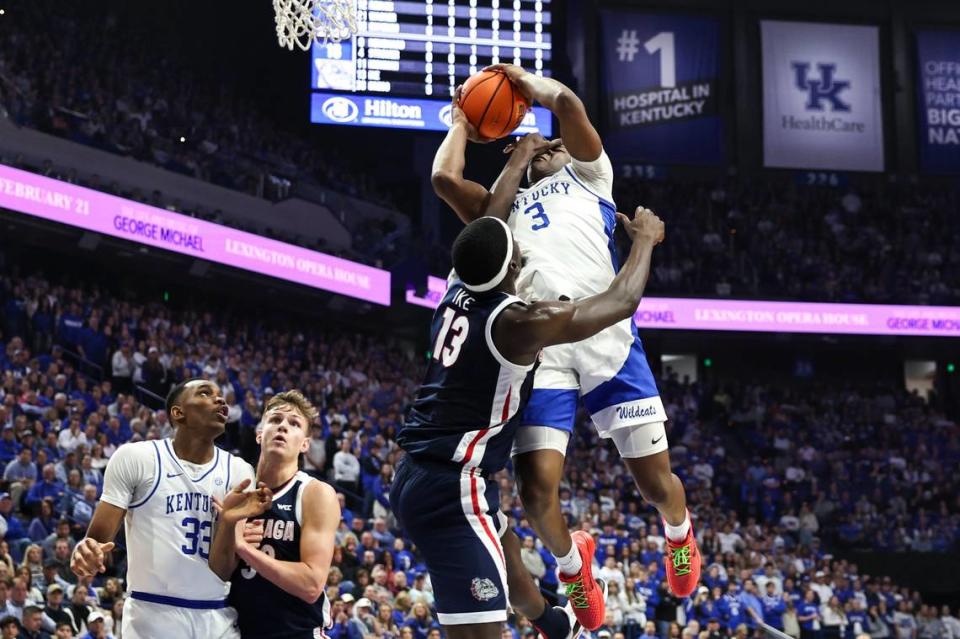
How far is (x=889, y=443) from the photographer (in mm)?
24172

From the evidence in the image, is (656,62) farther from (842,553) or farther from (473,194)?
(473,194)

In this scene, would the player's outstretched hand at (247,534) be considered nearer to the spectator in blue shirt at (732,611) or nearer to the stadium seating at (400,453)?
the stadium seating at (400,453)

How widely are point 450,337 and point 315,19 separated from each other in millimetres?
5985

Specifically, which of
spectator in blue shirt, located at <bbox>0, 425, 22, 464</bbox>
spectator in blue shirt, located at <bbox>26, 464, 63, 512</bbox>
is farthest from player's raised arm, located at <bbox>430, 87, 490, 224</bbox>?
spectator in blue shirt, located at <bbox>0, 425, 22, 464</bbox>

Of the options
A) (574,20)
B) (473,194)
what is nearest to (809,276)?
(574,20)

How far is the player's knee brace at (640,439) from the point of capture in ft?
19.0

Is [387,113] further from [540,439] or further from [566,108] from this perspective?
[540,439]

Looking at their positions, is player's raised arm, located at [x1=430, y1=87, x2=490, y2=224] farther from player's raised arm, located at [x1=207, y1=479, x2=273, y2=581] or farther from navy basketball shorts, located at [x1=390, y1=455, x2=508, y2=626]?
player's raised arm, located at [x1=207, y1=479, x2=273, y2=581]

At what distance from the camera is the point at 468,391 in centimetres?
464

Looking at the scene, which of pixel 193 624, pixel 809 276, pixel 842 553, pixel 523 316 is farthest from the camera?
pixel 809 276

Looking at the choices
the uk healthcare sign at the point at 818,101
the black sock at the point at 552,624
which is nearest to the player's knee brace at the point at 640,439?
the black sock at the point at 552,624

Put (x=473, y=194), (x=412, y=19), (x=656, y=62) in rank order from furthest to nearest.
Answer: (x=656, y=62) → (x=412, y=19) → (x=473, y=194)

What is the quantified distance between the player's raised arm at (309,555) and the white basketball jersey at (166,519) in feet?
1.17

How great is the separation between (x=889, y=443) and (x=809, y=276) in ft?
13.6
